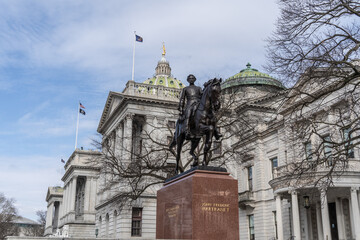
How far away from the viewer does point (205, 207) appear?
11.1 meters

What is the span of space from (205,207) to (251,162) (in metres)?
33.9

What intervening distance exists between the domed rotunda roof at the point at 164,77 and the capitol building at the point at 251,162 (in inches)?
1545

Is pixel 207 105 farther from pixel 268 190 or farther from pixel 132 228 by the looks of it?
pixel 132 228

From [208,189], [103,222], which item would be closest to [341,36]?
[208,189]

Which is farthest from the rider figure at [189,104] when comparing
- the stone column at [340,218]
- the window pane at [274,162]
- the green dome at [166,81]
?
the green dome at [166,81]

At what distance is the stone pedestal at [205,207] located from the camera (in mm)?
10953

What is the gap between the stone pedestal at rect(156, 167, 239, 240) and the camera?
431 inches

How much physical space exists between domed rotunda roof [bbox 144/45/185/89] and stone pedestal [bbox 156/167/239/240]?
88138mm

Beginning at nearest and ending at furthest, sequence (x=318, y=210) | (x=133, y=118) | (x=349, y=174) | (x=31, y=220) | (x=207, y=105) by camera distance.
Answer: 1. (x=207, y=105)
2. (x=349, y=174)
3. (x=318, y=210)
4. (x=133, y=118)
5. (x=31, y=220)

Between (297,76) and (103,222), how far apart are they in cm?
4462

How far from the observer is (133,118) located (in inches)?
1986

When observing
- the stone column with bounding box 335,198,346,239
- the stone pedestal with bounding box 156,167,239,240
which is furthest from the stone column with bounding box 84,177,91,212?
the stone pedestal with bounding box 156,167,239,240

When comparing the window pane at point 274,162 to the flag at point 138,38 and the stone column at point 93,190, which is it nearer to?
the flag at point 138,38

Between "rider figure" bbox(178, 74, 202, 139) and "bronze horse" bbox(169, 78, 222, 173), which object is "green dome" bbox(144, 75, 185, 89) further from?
"bronze horse" bbox(169, 78, 222, 173)
